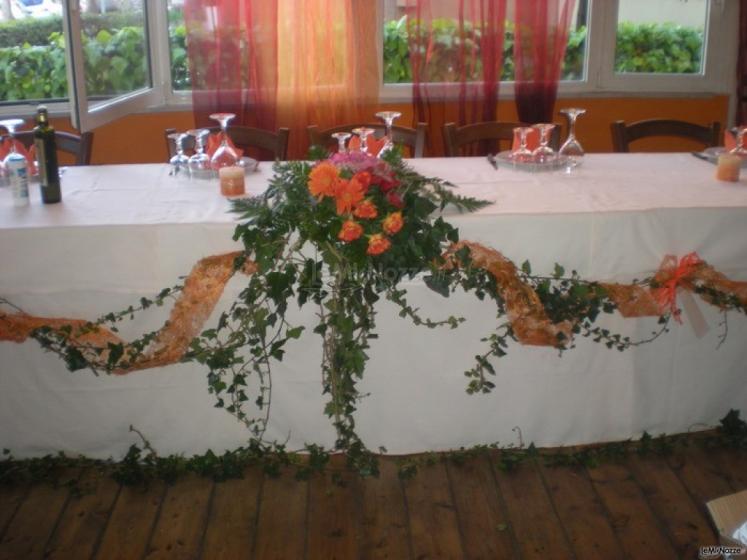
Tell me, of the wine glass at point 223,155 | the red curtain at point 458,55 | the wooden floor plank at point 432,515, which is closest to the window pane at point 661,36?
the red curtain at point 458,55

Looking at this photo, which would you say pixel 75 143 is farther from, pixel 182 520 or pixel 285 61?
pixel 182 520

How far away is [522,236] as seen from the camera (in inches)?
84.1

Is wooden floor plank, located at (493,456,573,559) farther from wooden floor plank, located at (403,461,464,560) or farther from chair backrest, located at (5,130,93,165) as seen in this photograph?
chair backrest, located at (5,130,93,165)

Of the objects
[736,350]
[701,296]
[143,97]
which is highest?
[143,97]

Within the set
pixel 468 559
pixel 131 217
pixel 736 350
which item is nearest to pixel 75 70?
pixel 131 217

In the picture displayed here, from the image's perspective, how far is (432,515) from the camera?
2.17 meters

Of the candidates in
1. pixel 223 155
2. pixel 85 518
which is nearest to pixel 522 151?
pixel 223 155

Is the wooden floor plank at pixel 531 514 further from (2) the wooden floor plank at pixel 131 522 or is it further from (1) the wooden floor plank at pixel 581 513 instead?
(2) the wooden floor plank at pixel 131 522

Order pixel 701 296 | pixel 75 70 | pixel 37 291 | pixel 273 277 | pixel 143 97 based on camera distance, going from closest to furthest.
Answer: pixel 273 277 → pixel 37 291 → pixel 701 296 → pixel 75 70 → pixel 143 97

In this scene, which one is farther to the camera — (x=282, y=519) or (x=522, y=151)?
(x=522, y=151)

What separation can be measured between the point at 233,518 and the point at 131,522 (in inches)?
9.5

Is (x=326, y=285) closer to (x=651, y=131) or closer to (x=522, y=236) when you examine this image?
(x=522, y=236)

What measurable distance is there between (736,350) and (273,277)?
1.26m

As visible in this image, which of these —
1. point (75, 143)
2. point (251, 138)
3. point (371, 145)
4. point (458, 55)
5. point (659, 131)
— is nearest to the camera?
point (371, 145)
